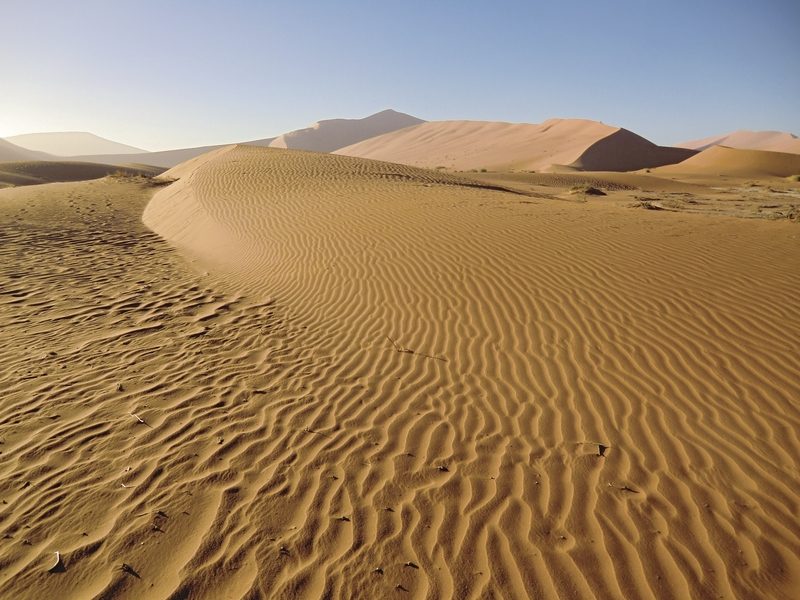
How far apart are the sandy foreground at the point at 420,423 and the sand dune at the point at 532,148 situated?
130ft

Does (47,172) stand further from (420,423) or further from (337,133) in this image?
(337,133)

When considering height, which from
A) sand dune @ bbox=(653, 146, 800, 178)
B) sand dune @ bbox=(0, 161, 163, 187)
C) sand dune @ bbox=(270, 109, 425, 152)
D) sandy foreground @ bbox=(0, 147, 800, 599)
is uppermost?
sand dune @ bbox=(270, 109, 425, 152)

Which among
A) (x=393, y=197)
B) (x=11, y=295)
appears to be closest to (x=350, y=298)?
(x=11, y=295)

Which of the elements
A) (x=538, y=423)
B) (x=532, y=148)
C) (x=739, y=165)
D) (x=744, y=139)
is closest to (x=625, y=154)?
(x=532, y=148)

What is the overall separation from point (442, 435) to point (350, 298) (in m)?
3.48

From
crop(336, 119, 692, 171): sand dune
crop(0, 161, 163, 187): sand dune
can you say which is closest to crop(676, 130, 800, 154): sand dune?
crop(336, 119, 692, 171): sand dune

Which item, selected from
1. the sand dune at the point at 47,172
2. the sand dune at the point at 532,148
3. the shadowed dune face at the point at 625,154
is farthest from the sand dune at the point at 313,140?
the shadowed dune face at the point at 625,154

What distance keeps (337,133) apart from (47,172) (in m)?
91.3

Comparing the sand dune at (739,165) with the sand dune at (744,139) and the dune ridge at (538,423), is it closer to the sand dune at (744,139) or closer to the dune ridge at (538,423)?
the dune ridge at (538,423)

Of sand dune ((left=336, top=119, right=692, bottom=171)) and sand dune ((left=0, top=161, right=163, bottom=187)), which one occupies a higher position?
sand dune ((left=336, top=119, right=692, bottom=171))

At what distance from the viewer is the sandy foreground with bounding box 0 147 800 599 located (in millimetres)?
2635

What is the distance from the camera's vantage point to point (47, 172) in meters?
40.5

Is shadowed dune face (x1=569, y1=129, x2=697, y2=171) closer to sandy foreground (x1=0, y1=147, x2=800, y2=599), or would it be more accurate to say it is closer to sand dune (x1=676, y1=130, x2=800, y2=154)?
sandy foreground (x1=0, y1=147, x2=800, y2=599)

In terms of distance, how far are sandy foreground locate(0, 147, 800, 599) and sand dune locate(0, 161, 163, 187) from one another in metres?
34.4
